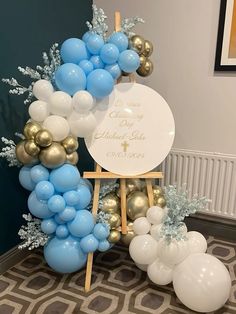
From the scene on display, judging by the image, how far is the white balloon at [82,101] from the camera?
165 centimetres

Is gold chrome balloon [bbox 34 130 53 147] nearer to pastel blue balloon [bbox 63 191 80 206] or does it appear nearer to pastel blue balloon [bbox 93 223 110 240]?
pastel blue balloon [bbox 63 191 80 206]

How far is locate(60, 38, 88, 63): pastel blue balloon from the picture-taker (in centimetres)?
168

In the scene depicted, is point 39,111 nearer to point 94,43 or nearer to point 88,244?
point 94,43

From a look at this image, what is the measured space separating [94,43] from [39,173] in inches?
27.9

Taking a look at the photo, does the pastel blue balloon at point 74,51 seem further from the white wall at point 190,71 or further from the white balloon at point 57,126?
the white wall at point 190,71

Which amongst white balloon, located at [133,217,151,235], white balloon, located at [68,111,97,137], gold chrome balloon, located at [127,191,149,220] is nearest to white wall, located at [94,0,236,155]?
gold chrome balloon, located at [127,191,149,220]

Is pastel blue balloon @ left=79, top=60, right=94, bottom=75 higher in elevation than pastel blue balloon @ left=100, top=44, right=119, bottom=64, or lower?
lower

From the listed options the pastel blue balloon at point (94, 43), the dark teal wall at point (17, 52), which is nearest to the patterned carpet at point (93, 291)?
the dark teal wall at point (17, 52)

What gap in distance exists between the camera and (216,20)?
2127 millimetres

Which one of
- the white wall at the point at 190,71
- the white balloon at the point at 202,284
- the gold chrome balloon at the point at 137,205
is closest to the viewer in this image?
the white balloon at the point at 202,284

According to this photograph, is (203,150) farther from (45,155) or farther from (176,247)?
(45,155)

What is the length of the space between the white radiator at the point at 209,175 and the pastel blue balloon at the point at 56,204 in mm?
1004

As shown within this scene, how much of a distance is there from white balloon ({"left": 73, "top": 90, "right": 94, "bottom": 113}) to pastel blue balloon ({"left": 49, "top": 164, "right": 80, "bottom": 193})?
11.7 inches

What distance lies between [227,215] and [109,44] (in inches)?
55.2
